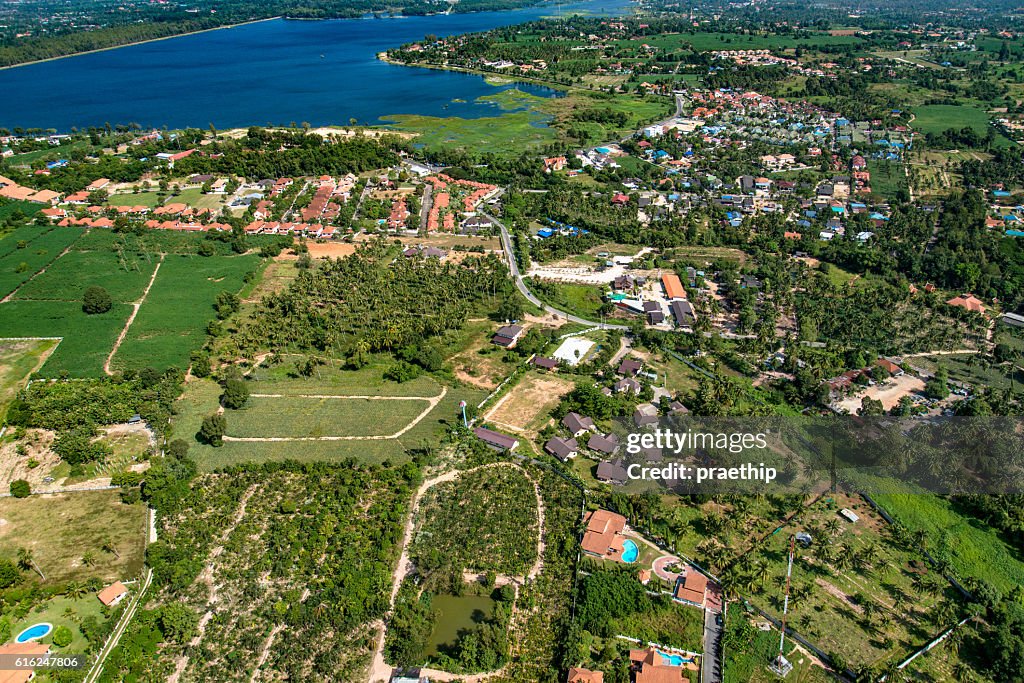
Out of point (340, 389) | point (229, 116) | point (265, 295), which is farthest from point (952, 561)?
point (229, 116)

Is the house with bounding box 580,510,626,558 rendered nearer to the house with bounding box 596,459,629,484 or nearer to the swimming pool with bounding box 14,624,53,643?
the house with bounding box 596,459,629,484

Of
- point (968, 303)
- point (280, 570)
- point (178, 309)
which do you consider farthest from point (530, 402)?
point (968, 303)

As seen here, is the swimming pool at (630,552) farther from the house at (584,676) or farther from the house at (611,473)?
the house at (584,676)

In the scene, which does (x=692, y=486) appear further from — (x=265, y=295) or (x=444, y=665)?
(x=265, y=295)

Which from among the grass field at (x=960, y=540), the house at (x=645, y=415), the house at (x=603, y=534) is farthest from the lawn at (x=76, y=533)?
the grass field at (x=960, y=540)

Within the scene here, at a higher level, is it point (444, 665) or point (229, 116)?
point (229, 116)

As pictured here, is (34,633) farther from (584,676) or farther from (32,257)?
(32,257)
